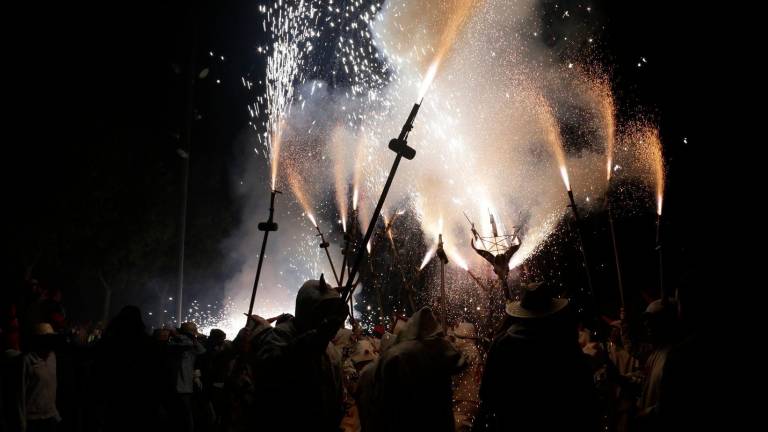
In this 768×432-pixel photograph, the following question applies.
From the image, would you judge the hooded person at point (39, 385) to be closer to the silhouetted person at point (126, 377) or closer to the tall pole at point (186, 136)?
the silhouetted person at point (126, 377)

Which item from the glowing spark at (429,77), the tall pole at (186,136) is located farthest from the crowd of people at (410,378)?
the tall pole at (186,136)

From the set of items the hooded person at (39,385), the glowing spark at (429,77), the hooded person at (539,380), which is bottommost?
the hooded person at (539,380)

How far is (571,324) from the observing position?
4340 mm

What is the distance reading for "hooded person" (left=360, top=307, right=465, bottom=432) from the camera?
4273 mm

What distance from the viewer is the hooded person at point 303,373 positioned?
4039 mm

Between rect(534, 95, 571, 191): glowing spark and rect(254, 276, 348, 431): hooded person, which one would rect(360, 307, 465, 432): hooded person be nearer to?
rect(254, 276, 348, 431): hooded person

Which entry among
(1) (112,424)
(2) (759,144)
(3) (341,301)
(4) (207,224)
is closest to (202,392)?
(1) (112,424)

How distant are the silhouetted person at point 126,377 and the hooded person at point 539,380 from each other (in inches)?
136

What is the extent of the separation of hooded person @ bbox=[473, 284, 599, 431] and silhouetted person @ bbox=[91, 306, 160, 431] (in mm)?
3458

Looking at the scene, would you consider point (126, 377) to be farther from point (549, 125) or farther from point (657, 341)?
point (549, 125)

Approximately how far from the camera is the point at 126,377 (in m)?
5.18

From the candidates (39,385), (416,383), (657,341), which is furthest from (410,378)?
(39,385)

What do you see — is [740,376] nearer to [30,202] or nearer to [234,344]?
[234,344]

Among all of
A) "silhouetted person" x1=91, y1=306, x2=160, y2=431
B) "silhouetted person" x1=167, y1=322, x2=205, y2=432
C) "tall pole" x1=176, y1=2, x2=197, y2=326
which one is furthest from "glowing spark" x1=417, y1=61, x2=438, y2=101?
"tall pole" x1=176, y1=2, x2=197, y2=326
